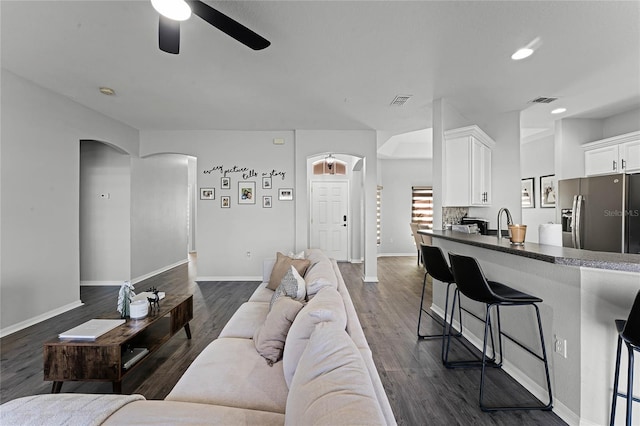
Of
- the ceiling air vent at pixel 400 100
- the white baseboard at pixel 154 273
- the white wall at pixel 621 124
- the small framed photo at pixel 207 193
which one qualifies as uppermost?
the ceiling air vent at pixel 400 100

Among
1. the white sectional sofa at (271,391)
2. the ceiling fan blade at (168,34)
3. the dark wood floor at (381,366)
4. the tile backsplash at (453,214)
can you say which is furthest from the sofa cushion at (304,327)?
the tile backsplash at (453,214)

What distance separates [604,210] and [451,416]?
4.04 m

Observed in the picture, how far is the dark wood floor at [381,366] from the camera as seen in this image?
6.34 ft

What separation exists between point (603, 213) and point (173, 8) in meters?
5.48

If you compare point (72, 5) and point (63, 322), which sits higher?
point (72, 5)

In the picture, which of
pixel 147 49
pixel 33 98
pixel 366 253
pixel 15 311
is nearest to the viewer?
pixel 147 49

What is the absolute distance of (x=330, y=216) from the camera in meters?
7.61

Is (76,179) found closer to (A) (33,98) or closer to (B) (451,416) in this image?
(A) (33,98)

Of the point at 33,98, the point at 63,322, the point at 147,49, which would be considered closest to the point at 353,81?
the point at 147,49

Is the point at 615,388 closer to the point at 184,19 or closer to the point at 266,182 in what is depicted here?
the point at 184,19

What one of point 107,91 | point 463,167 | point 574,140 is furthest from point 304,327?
point 574,140

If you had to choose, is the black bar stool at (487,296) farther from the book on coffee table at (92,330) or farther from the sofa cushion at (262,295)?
the book on coffee table at (92,330)

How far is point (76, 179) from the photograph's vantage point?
13.3 ft

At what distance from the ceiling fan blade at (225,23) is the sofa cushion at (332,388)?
1.87m
